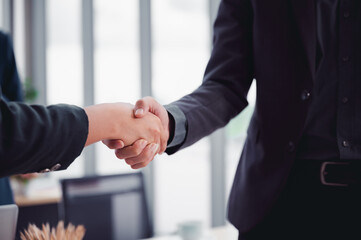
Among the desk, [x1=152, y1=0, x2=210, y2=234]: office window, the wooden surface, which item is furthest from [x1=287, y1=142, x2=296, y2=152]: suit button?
[x1=152, y1=0, x2=210, y2=234]: office window

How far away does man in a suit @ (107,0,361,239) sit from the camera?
36.7 inches

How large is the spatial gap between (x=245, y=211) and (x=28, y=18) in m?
4.13

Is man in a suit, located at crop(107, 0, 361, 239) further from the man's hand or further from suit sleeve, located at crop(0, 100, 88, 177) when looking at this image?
suit sleeve, located at crop(0, 100, 88, 177)

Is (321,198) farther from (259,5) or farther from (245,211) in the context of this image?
(259,5)

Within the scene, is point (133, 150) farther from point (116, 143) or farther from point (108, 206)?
point (108, 206)

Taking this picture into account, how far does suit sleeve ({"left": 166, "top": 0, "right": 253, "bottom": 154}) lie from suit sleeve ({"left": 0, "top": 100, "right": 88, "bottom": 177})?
0.38 m

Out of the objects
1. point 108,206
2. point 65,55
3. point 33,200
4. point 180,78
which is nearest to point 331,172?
point 108,206

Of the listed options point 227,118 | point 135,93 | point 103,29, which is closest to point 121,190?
point 227,118

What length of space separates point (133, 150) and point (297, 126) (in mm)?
467

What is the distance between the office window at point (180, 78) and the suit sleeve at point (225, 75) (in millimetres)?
2708

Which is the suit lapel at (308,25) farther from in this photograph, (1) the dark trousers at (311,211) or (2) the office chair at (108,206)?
(2) the office chair at (108,206)

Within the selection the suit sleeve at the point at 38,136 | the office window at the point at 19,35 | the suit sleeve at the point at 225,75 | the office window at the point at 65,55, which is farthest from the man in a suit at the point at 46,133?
the office window at the point at 19,35

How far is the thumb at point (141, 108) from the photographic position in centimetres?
105

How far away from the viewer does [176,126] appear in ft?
3.45
